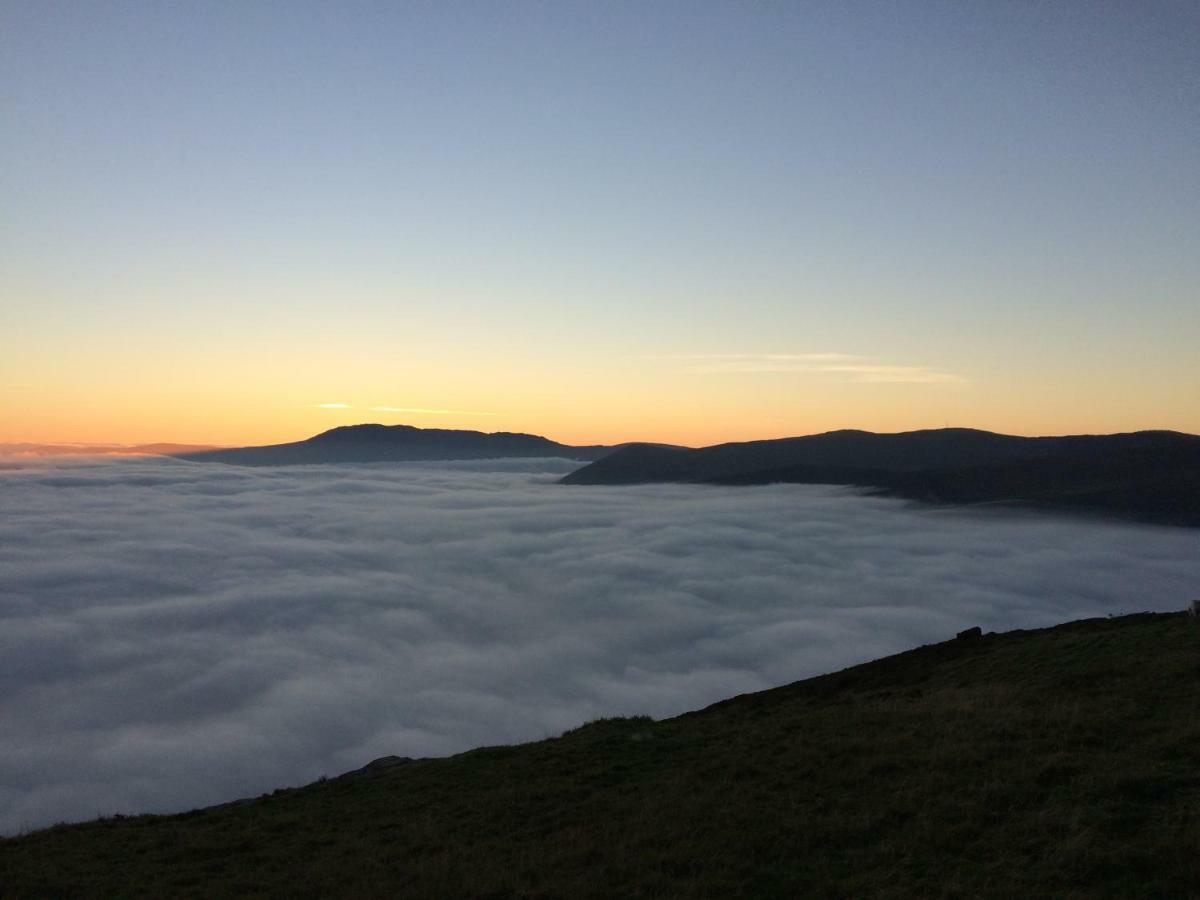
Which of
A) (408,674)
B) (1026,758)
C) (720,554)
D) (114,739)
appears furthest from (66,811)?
(720,554)

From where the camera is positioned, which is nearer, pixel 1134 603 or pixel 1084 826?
pixel 1084 826

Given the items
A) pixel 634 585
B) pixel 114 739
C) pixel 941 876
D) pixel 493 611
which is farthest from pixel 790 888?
pixel 634 585

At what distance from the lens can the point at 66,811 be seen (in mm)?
58906

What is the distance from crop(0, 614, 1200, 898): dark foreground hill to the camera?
34.7 feet

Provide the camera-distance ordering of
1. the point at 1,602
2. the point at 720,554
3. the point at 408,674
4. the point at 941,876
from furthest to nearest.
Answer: the point at 720,554 < the point at 1,602 < the point at 408,674 < the point at 941,876

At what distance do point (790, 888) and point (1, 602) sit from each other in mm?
159636

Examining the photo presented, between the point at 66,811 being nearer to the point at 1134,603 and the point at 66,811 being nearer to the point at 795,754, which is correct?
the point at 795,754

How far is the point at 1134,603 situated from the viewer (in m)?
137

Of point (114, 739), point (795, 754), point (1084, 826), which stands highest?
point (1084, 826)

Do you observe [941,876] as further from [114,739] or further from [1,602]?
[1,602]

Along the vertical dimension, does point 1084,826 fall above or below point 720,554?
above

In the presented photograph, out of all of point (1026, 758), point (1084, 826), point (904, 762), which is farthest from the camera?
point (904, 762)

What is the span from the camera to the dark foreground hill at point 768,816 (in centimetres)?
1058

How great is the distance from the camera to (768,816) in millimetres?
13086
